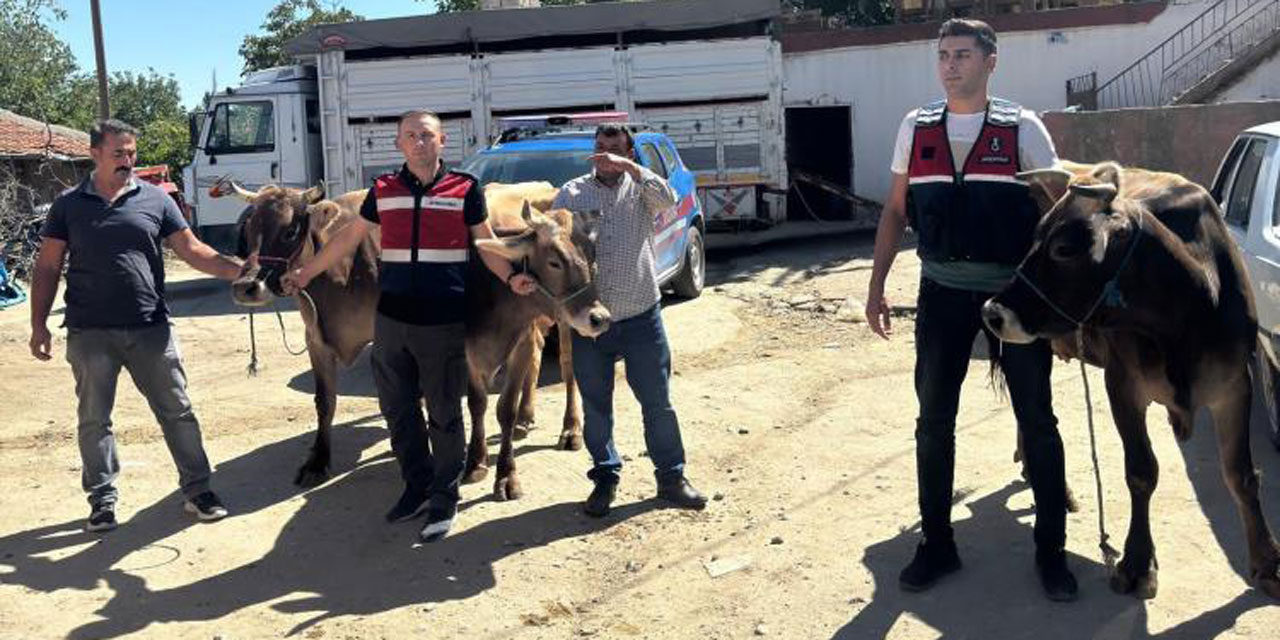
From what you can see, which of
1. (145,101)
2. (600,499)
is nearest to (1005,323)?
(600,499)

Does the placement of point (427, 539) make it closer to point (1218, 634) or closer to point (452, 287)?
point (452, 287)

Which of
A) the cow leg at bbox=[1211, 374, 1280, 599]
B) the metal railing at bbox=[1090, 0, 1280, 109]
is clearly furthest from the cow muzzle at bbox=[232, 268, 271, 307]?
the metal railing at bbox=[1090, 0, 1280, 109]

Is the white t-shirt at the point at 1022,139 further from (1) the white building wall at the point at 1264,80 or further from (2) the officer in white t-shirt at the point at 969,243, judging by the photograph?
(1) the white building wall at the point at 1264,80

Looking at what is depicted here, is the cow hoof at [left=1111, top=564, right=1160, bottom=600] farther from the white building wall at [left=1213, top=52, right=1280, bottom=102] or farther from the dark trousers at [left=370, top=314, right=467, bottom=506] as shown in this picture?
the white building wall at [left=1213, top=52, right=1280, bottom=102]

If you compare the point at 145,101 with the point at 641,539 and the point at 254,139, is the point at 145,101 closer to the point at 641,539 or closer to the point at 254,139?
the point at 254,139

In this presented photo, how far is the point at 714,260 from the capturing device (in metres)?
17.1

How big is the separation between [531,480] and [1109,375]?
10.6 feet

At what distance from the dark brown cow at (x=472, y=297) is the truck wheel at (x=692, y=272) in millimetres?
5570

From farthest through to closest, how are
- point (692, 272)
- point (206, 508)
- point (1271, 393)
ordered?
point (692, 272) → point (1271, 393) → point (206, 508)

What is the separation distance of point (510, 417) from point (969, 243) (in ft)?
9.49

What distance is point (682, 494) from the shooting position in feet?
19.8

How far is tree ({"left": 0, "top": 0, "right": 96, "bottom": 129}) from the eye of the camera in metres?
48.2

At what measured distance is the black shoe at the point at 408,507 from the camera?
6055 millimetres

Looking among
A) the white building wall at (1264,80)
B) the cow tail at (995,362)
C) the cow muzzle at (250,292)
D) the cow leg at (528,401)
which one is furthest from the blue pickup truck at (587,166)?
the white building wall at (1264,80)
